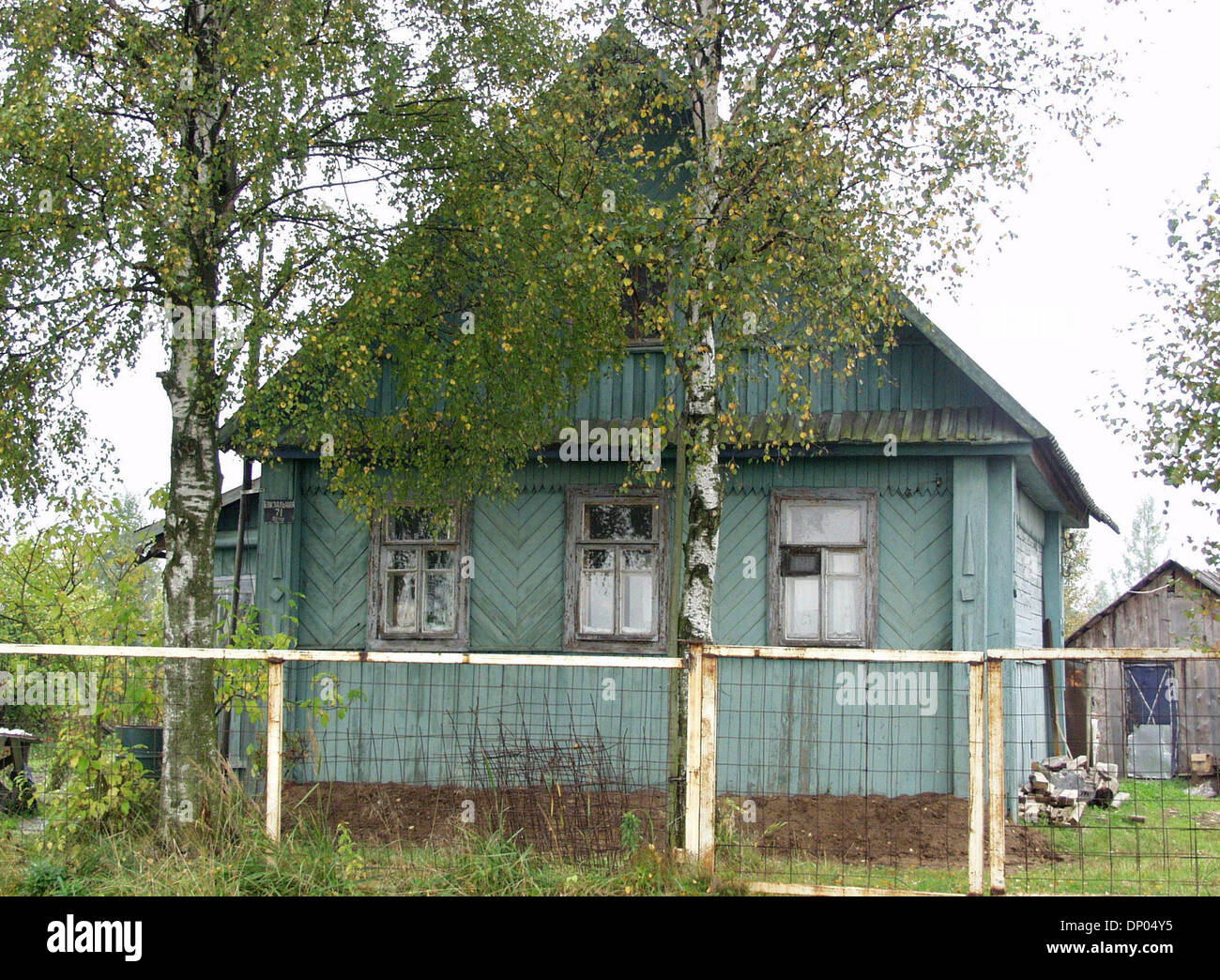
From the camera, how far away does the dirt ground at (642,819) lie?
7496mm

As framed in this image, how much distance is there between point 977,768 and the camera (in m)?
6.98

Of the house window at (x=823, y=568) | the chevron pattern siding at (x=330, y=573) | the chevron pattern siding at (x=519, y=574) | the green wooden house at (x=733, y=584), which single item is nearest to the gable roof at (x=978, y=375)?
the green wooden house at (x=733, y=584)

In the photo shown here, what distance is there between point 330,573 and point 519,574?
2.16 meters

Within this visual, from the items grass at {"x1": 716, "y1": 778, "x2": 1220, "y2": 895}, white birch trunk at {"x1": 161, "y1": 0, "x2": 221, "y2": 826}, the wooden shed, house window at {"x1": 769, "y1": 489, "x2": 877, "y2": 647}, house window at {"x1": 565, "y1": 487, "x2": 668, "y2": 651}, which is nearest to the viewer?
grass at {"x1": 716, "y1": 778, "x2": 1220, "y2": 895}

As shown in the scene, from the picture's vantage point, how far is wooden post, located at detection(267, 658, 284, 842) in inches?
297

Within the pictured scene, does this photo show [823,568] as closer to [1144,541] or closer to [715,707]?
[715,707]

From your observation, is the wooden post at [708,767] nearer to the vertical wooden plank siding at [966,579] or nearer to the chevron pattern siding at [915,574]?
the vertical wooden plank siding at [966,579]

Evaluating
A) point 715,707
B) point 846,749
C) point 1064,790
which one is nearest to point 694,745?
point 715,707

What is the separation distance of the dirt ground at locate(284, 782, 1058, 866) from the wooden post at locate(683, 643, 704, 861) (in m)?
0.49

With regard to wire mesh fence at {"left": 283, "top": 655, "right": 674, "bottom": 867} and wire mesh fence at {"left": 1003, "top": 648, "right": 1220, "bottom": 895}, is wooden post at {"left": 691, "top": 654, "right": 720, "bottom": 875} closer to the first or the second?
wire mesh fence at {"left": 283, "top": 655, "right": 674, "bottom": 867}

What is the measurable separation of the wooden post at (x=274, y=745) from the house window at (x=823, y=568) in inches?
213

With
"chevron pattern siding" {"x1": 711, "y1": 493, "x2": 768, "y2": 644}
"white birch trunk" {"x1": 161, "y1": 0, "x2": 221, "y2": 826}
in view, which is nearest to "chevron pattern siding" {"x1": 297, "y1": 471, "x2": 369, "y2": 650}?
"white birch trunk" {"x1": 161, "y1": 0, "x2": 221, "y2": 826}

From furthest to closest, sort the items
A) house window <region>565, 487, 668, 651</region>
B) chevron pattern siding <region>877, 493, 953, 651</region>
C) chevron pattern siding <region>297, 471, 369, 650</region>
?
1. chevron pattern siding <region>297, 471, 369, 650</region>
2. house window <region>565, 487, 668, 651</region>
3. chevron pattern siding <region>877, 493, 953, 651</region>

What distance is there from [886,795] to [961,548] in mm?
2352
